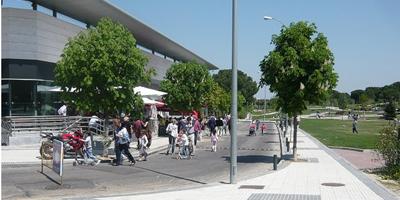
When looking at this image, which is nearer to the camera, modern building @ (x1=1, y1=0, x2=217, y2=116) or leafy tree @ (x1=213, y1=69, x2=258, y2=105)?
modern building @ (x1=1, y1=0, x2=217, y2=116)

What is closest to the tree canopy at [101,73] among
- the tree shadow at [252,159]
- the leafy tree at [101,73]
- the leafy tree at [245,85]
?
the leafy tree at [101,73]

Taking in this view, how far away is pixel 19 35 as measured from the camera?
3684cm

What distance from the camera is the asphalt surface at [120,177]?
1378 cm

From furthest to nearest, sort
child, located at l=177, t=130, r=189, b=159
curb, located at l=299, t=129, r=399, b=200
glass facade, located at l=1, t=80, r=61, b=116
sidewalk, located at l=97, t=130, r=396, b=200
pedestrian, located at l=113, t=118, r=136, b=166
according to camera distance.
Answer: glass facade, located at l=1, t=80, r=61, b=116 < child, located at l=177, t=130, r=189, b=159 < pedestrian, located at l=113, t=118, r=136, b=166 < curb, located at l=299, t=129, r=399, b=200 < sidewalk, located at l=97, t=130, r=396, b=200

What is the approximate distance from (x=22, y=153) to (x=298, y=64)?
40.8 feet

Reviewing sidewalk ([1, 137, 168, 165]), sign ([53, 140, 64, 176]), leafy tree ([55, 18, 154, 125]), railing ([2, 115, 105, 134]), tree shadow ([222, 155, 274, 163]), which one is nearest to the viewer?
sign ([53, 140, 64, 176])

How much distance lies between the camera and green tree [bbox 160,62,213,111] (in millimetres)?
49219

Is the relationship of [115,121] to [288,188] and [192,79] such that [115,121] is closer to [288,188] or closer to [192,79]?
[288,188]

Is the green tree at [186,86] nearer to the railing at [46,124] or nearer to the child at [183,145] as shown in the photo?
the railing at [46,124]

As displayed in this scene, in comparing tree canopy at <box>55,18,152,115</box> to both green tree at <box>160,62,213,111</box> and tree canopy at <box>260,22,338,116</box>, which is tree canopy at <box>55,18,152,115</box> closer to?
tree canopy at <box>260,22,338,116</box>

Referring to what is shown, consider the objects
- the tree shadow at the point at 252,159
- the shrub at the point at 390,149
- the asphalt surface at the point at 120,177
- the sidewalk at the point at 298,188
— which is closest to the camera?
the sidewalk at the point at 298,188

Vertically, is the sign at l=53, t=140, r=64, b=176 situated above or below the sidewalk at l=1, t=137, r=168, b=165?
above

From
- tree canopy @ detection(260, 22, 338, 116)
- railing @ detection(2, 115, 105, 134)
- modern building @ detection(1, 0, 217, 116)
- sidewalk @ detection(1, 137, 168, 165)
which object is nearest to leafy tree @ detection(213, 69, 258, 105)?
modern building @ detection(1, 0, 217, 116)

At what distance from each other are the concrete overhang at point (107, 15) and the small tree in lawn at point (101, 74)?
1519 cm
